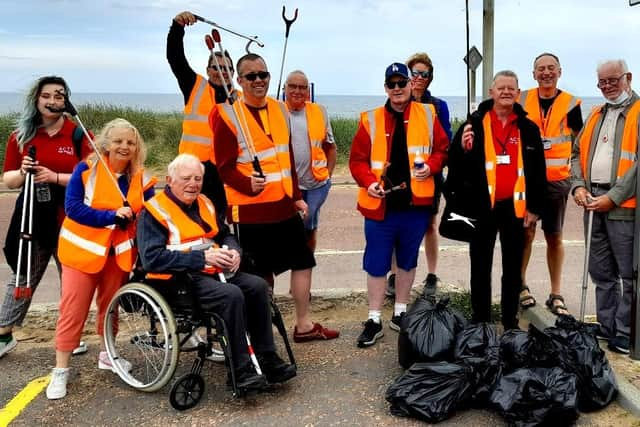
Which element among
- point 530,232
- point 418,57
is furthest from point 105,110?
point 530,232

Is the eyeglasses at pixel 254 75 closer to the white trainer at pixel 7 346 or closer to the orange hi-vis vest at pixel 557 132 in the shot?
the orange hi-vis vest at pixel 557 132

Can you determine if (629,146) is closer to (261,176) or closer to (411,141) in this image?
(411,141)

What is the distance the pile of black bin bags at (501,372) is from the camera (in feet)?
10.2

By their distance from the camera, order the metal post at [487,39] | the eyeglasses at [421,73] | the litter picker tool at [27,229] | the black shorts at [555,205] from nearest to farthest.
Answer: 1. the litter picker tool at [27,229]
2. the black shorts at [555,205]
3. the eyeglasses at [421,73]
4. the metal post at [487,39]

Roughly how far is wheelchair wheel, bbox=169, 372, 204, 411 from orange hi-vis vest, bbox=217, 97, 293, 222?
1092 mm

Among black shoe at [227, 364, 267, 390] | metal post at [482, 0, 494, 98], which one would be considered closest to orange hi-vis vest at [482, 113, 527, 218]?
metal post at [482, 0, 494, 98]

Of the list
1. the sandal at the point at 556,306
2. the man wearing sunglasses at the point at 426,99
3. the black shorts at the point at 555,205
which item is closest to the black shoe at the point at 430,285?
the man wearing sunglasses at the point at 426,99

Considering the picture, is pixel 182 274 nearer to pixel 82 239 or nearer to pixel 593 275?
pixel 82 239

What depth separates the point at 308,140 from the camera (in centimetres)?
475

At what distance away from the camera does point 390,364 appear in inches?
155

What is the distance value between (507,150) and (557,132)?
29.4 inches

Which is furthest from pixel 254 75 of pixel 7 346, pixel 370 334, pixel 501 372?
pixel 7 346

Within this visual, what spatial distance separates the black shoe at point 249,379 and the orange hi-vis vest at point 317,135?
1916 millimetres

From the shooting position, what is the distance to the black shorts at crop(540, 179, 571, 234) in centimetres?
458
